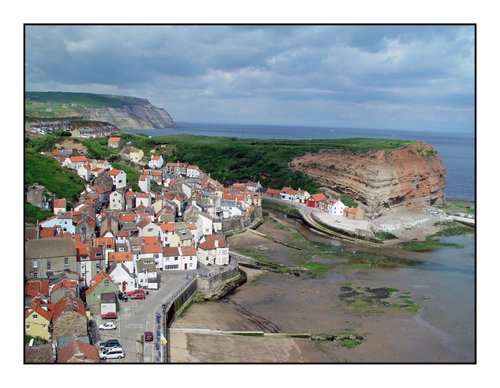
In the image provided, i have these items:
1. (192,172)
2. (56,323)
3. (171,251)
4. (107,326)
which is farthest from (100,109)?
(56,323)

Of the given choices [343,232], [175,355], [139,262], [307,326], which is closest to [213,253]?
[139,262]

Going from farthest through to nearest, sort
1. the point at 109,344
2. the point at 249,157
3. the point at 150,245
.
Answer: the point at 249,157 < the point at 150,245 < the point at 109,344

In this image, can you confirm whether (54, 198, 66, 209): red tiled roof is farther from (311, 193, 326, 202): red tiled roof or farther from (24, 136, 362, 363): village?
(311, 193, 326, 202): red tiled roof

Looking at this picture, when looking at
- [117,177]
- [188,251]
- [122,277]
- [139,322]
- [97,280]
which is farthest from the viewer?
[117,177]

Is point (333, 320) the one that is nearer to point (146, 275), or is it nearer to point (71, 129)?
point (146, 275)

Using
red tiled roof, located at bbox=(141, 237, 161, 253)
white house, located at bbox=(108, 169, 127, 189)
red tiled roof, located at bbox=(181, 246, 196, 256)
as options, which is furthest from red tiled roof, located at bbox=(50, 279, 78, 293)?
white house, located at bbox=(108, 169, 127, 189)

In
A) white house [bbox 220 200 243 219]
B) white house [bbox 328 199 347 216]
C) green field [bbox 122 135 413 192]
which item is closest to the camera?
white house [bbox 220 200 243 219]

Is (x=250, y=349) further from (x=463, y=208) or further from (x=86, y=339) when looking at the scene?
(x=463, y=208)
